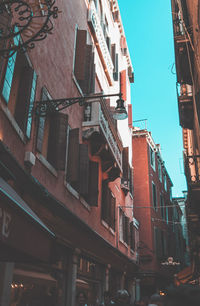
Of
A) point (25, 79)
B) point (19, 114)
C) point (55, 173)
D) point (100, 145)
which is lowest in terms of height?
point (55, 173)

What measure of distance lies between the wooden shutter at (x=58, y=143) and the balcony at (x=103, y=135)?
3.22m

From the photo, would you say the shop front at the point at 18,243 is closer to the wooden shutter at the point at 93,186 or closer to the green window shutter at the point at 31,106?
the green window shutter at the point at 31,106

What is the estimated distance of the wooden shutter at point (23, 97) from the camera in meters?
6.88

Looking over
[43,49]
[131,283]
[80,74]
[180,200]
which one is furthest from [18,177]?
[180,200]

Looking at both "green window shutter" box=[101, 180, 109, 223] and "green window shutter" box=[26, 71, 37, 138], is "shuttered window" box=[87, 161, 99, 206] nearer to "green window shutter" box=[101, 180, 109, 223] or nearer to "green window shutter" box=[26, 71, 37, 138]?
"green window shutter" box=[101, 180, 109, 223]

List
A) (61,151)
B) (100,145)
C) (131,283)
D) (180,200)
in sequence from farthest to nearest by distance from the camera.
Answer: (180,200) < (131,283) < (100,145) < (61,151)

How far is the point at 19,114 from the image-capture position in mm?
6934

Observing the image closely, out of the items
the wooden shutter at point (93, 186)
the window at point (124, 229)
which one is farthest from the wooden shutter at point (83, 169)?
the window at point (124, 229)

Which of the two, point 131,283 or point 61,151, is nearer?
point 61,151

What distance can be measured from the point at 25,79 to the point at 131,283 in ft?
56.2

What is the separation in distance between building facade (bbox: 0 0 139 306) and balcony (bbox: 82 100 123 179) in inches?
1.6

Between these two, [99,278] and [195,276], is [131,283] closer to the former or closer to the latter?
[195,276]

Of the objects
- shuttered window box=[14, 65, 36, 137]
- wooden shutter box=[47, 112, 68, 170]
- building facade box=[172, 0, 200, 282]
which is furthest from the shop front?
building facade box=[172, 0, 200, 282]

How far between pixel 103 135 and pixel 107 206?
3822 millimetres
